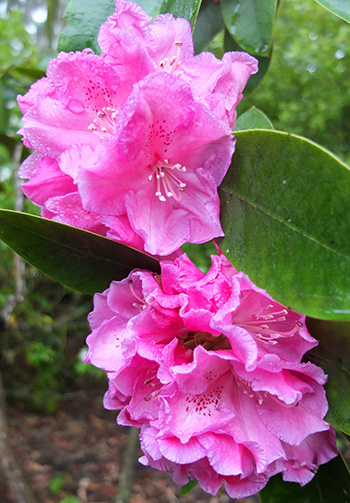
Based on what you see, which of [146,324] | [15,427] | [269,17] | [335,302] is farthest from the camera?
[15,427]

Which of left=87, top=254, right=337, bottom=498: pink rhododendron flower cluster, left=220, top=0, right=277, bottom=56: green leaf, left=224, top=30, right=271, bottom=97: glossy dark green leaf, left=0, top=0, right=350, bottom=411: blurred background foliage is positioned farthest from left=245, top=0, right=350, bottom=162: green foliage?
left=87, top=254, right=337, bottom=498: pink rhododendron flower cluster

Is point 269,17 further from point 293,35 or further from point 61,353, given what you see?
point 61,353

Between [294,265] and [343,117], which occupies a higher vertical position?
[294,265]

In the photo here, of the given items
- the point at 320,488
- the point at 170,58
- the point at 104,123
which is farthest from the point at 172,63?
the point at 320,488

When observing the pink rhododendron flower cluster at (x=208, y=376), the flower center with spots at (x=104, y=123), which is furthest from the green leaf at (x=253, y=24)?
the pink rhododendron flower cluster at (x=208, y=376)

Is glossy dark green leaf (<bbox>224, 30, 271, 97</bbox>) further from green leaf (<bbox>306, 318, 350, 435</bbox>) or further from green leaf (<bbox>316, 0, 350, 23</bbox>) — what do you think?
green leaf (<bbox>306, 318, 350, 435</bbox>)

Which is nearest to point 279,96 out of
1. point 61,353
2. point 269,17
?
point 61,353
